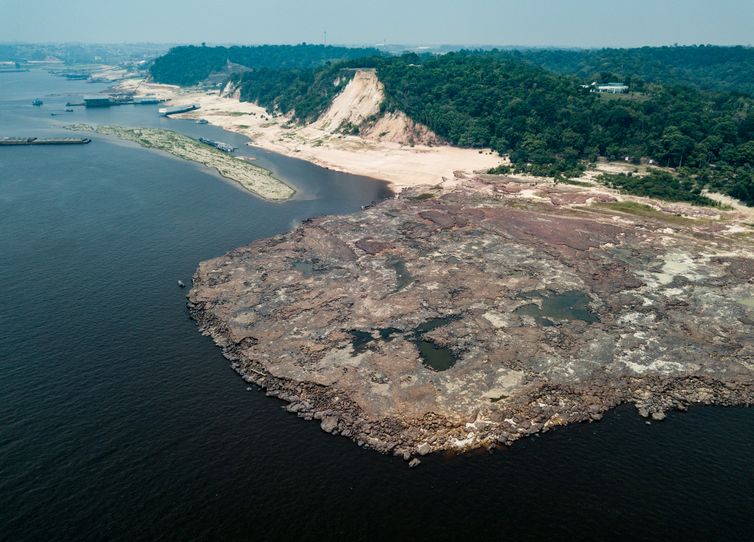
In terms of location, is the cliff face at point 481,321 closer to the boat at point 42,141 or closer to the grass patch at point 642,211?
the grass patch at point 642,211

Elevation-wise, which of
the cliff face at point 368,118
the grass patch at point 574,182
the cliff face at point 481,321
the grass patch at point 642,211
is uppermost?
the cliff face at point 368,118

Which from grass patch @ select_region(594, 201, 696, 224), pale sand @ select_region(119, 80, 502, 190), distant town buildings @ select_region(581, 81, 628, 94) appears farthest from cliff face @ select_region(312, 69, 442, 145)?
distant town buildings @ select_region(581, 81, 628, 94)

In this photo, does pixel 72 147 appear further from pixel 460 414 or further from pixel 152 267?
pixel 460 414

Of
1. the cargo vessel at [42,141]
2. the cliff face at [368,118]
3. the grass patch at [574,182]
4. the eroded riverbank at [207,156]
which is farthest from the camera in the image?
the cliff face at [368,118]

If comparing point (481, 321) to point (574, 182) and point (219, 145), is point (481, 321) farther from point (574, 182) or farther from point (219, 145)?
point (219, 145)

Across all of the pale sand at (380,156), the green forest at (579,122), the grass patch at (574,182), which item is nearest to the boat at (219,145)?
the pale sand at (380,156)

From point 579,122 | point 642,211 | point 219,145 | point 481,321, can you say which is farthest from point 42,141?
point 642,211
